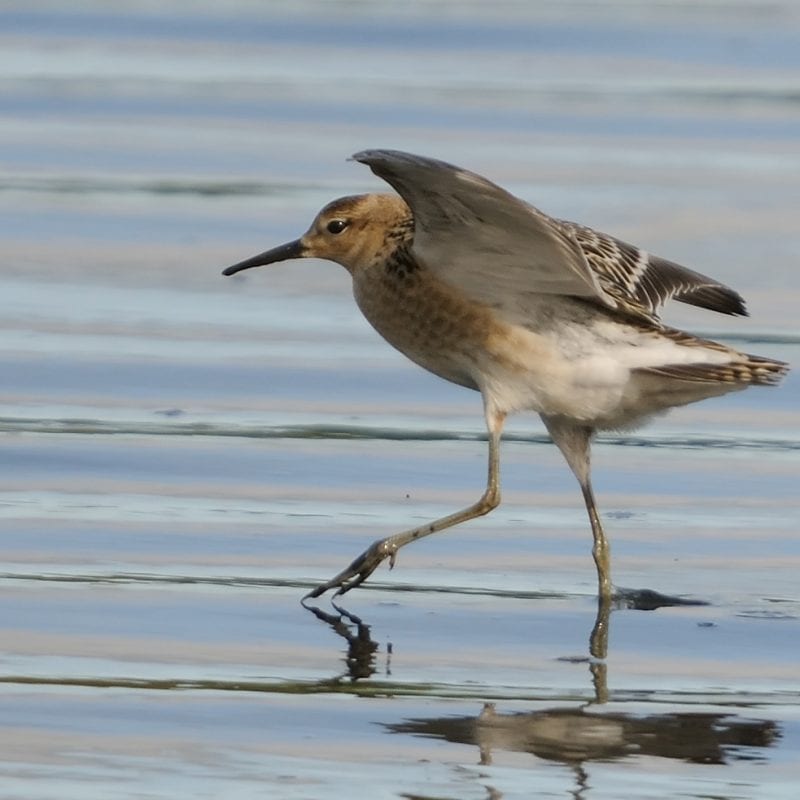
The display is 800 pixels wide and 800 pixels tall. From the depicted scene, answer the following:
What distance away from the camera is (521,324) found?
7.43m

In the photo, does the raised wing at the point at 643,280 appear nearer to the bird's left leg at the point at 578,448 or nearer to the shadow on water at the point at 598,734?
the bird's left leg at the point at 578,448

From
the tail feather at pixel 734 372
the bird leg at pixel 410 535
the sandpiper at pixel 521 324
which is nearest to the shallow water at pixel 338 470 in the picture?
the bird leg at pixel 410 535

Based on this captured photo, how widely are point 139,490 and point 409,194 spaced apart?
1575 mm

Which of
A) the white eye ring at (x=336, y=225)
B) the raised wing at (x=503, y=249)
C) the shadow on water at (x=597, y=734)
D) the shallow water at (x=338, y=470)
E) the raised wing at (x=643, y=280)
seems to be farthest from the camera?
the white eye ring at (x=336, y=225)

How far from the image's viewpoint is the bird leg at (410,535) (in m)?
6.89

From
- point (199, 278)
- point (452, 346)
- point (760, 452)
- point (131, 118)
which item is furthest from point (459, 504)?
point (131, 118)

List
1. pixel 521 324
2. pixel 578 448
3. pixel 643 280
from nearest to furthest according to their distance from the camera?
pixel 521 324 → pixel 578 448 → pixel 643 280

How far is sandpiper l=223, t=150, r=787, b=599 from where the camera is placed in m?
7.09

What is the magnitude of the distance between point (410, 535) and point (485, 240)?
35.5 inches

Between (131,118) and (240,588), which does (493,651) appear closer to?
(240,588)

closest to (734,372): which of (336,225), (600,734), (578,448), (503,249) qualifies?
(578,448)

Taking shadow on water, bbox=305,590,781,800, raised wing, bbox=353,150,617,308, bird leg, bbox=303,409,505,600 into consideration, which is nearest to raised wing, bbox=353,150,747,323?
raised wing, bbox=353,150,617,308

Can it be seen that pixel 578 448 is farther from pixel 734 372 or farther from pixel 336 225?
pixel 336 225

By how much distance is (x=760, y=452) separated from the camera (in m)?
8.54
